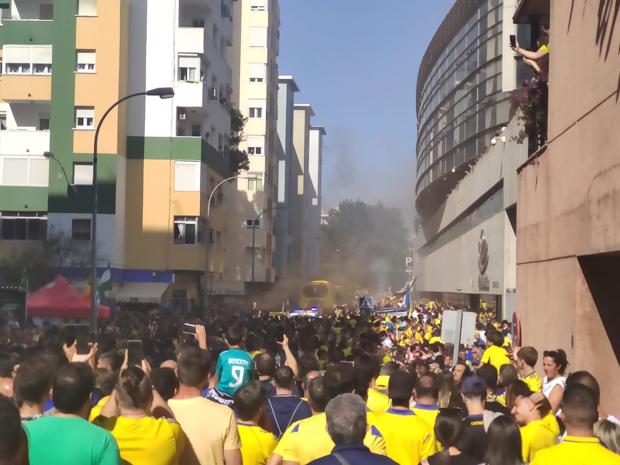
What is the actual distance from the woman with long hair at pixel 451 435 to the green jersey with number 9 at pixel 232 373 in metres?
2.82

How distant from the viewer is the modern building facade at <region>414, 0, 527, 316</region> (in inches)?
1224

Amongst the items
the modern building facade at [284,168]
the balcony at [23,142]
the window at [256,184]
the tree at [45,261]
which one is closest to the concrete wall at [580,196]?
the tree at [45,261]

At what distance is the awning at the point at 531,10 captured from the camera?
2055 centimetres

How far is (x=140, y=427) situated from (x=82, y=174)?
40151mm

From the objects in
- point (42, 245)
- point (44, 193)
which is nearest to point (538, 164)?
point (42, 245)

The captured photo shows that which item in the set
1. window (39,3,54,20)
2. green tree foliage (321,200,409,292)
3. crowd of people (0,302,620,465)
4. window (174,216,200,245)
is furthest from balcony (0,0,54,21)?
green tree foliage (321,200,409,292)

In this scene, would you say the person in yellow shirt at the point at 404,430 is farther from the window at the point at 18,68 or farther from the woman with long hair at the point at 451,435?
the window at the point at 18,68

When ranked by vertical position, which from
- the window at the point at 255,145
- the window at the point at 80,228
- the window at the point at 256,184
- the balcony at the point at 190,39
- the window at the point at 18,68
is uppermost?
the balcony at the point at 190,39

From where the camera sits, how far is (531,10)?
69.2ft

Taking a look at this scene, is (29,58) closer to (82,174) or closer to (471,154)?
(82,174)

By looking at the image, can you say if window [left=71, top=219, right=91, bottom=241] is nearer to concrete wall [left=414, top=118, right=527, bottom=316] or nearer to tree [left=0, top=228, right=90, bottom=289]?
tree [left=0, top=228, right=90, bottom=289]

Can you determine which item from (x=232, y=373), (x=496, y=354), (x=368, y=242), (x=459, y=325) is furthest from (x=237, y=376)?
(x=368, y=242)

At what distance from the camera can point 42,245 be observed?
134 feet

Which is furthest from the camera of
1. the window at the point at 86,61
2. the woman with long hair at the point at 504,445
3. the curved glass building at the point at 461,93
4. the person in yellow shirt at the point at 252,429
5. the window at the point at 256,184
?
the window at the point at 256,184
